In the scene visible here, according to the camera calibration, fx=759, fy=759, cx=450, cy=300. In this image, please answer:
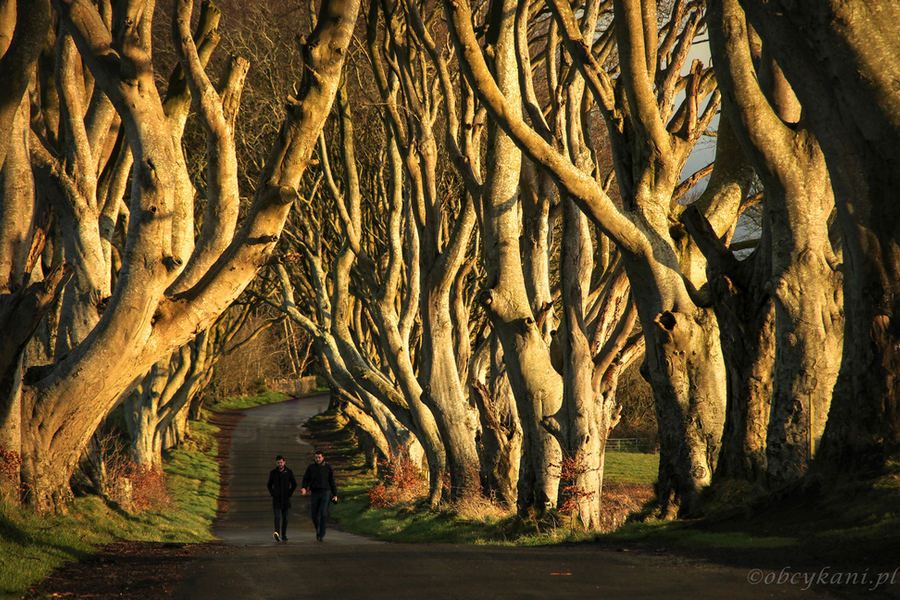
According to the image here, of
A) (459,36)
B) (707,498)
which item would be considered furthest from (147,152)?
(707,498)

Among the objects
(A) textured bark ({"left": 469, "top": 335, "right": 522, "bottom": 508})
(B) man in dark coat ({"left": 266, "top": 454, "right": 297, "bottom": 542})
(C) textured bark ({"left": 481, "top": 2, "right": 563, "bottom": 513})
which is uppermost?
(C) textured bark ({"left": 481, "top": 2, "right": 563, "bottom": 513})

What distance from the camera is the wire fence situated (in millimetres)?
35062

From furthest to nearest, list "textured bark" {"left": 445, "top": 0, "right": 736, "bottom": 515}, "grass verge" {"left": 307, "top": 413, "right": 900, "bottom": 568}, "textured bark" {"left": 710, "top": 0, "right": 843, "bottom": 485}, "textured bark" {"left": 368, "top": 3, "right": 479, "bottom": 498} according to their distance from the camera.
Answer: "textured bark" {"left": 368, "top": 3, "right": 479, "bottom": 498}
"textured bark" {"left": 445, "top": 0, "right": 736, "bottom": 515}
"textured bark" {"left": 710, "top": 0, "right": 843, "bottom": 485}
"grass verge" {"left": 307, "top": 413, "right": 900, "bottom": 568}

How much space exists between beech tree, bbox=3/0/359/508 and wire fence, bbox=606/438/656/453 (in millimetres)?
29504

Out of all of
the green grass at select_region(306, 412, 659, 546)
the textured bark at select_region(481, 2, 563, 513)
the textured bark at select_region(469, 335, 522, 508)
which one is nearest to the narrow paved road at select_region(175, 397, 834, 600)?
the green grass at select_region(306, 412, 659, 546)

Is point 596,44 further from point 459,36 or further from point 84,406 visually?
point 84,406

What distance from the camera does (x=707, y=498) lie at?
6984 mm

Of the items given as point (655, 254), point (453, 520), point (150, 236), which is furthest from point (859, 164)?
point (453, 520)

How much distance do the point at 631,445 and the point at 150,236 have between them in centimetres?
3164

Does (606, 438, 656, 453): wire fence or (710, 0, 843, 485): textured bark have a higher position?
(710, 0, 843, 485): textured bark

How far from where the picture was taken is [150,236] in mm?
7887

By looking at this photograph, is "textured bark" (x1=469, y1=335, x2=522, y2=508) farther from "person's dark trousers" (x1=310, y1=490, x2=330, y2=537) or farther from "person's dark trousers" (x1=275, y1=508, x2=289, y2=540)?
"person's dark trousers" (x1=275, y1=508, x2=289, y2=540)

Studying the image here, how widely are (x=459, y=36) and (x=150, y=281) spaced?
3.97 meters

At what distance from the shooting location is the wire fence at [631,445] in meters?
35.1
